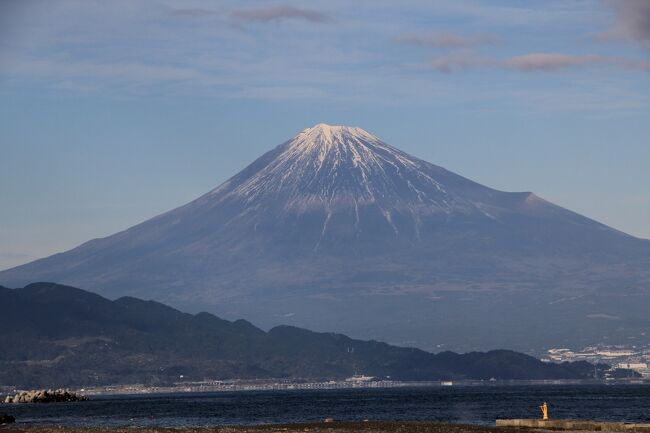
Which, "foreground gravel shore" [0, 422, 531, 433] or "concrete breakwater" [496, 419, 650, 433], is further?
"foreground gravel shore" [0, 422, 531, 433]

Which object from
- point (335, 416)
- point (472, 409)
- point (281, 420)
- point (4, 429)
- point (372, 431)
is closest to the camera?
point (372, 431)

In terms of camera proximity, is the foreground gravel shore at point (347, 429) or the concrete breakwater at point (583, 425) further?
the foreground gravel shore at point (347, 429)

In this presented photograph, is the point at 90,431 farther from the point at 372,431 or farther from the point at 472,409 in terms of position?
the point at 472,409

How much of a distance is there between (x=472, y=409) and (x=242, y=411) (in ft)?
83.4

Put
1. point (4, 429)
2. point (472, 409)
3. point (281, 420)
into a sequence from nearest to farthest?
point (4, 429) → point (281, 420) → point (472, 409)

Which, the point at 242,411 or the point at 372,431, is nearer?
the point at 372,431

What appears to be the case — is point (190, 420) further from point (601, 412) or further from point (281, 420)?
point (601, 412)

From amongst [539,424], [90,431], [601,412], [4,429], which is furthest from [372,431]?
[601,412]

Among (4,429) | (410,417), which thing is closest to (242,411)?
Answer: (410,417)

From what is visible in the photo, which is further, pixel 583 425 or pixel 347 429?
pixel 347 429

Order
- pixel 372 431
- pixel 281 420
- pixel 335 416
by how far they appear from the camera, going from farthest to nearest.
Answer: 1. pixel 335 416
2. pixel 281 420
3. pixel 372 431

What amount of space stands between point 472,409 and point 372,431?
6309 centimetres

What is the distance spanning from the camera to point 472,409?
158750 mm

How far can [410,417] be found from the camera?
134375mm
